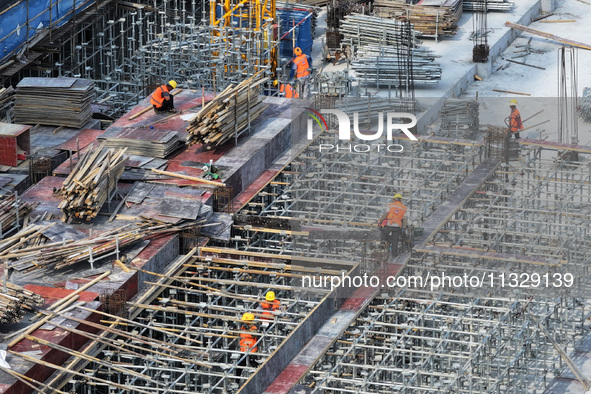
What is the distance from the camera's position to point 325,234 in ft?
149

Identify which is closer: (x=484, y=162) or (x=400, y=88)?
(x=484, y=162)

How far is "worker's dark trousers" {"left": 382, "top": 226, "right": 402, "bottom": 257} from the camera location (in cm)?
4434

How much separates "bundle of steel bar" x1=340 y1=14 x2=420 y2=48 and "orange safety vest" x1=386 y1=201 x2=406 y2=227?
1617 cm

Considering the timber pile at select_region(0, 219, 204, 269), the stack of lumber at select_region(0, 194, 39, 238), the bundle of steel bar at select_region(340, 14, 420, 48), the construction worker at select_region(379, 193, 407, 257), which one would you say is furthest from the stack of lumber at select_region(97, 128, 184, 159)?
the bundle of steel bar at select_region(340, 14, 420, 48)

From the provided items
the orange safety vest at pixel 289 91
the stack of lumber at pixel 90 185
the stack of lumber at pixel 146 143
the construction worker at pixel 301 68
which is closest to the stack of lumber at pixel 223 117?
the stack of lumber at pixel 146 143

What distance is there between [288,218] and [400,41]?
15.5m

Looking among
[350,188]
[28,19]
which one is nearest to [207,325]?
[350,188]

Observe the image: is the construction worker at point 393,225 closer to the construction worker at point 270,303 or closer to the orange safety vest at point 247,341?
the construction worker at point 270,303


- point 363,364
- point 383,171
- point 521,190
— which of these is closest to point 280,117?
point 383,171

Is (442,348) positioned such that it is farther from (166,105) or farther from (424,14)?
(424,14)

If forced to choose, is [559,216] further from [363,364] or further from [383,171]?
[363,364]

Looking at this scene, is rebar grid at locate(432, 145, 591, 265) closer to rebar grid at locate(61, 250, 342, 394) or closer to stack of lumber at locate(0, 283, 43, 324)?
rebar grid at locate(61, 250, 342, 394)

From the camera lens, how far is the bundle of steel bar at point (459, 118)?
53031mm

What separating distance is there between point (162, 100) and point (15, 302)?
11741 mm
